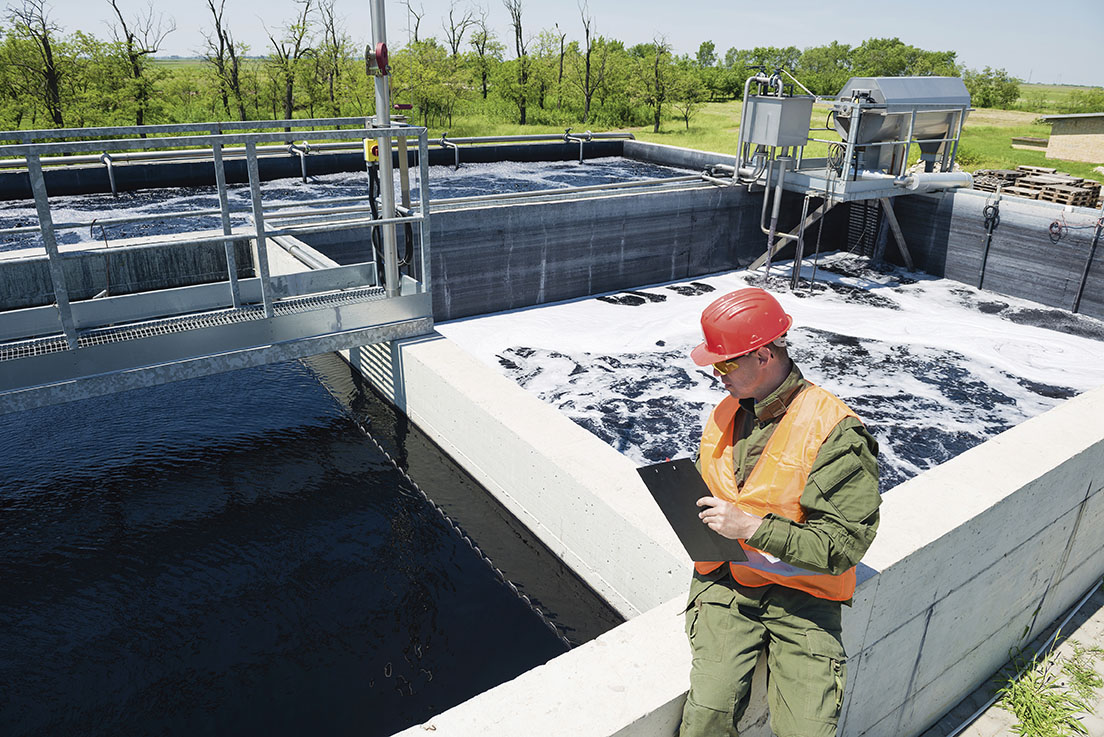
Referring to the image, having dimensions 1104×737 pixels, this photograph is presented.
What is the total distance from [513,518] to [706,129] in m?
32.8

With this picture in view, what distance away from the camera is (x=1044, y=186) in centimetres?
1370

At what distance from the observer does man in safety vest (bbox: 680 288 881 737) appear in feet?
7.15

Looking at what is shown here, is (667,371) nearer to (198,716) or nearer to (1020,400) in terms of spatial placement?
(1020,400)

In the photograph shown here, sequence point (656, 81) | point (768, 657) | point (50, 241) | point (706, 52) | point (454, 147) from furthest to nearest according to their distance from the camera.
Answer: point (706, 52), point (656, 81), point (454, 147), point (50, 241), point (768, 657)

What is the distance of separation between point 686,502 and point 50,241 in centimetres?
450

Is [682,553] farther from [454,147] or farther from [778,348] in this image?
[454,147]

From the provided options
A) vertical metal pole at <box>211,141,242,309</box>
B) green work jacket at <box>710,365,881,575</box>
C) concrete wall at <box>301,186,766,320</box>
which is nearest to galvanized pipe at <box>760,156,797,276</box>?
concrete wall at <box>301,186,766,320</box>

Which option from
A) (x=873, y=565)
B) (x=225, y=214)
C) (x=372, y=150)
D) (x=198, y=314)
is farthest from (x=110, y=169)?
(x=873, y=565)

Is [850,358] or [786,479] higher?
[786,479]

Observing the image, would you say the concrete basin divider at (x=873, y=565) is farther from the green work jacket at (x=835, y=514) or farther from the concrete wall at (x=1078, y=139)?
the concrete wall at (x=1078, y=139)

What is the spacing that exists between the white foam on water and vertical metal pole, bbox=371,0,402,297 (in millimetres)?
2435

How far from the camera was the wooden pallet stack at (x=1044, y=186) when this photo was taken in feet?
43.7

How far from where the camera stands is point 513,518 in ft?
18.3

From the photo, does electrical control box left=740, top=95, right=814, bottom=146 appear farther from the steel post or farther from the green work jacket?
the green work jacket
